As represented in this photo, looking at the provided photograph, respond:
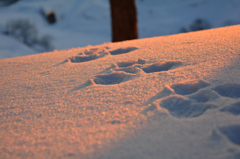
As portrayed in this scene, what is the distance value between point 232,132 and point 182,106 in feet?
0.64

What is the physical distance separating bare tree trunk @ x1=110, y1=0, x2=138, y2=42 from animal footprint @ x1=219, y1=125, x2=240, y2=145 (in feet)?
9.10

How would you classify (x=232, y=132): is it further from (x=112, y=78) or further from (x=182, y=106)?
(x=112, y=78)

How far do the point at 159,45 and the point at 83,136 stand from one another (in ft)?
3.35

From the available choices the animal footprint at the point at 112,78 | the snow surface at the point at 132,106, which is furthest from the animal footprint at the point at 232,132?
the animal footprint at the point at 112,78

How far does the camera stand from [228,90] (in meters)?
0.85

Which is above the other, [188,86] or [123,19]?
[123,19]

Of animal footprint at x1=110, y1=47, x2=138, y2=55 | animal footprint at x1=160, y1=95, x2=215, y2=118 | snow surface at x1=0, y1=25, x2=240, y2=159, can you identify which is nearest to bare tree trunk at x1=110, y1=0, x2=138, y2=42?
animal footprint at x1=110, y1=47, x2=138, y2=55

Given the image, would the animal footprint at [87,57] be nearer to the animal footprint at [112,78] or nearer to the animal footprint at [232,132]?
the animal footprint at [112,78]

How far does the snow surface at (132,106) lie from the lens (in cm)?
64

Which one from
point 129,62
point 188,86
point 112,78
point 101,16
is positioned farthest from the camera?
point 101,16

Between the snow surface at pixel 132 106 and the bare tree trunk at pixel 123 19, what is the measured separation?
6.33ft

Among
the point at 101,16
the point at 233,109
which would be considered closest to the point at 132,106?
the point at 233,109

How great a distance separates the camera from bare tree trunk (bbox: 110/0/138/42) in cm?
321

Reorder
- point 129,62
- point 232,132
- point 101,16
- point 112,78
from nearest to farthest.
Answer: point 232,132 → point 112,78 → point 129,62 → point 101,16
